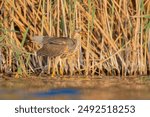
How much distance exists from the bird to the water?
1.15ft

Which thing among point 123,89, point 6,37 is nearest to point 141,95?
point 123,89

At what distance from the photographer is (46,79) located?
889 cm

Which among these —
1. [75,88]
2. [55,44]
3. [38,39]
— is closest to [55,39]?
[55,44]

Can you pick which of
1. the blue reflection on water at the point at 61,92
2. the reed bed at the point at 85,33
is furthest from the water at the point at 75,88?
the reed bed at the point at 85,33

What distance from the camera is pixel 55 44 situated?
905 centimetres

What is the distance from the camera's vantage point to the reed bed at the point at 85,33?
8992 millimetres

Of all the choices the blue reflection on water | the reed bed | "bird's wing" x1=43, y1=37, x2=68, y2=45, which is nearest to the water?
the blue reflection on water

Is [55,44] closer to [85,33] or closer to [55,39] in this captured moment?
[55,39]

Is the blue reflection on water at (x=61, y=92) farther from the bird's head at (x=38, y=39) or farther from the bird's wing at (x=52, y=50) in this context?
the bird's head at (x=38, y=39)

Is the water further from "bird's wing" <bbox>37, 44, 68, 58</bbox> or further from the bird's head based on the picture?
the bird's head

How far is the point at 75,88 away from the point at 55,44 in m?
0.92

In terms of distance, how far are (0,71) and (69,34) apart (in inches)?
39.4

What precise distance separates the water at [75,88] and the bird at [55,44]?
0.35 metres

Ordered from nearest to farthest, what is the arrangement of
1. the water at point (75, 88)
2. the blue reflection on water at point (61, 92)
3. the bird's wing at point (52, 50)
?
1. the water at point (75, 88)
2. the blue reflection on water at point (61, 92)
3. the bird's wing at point (52, 50)
